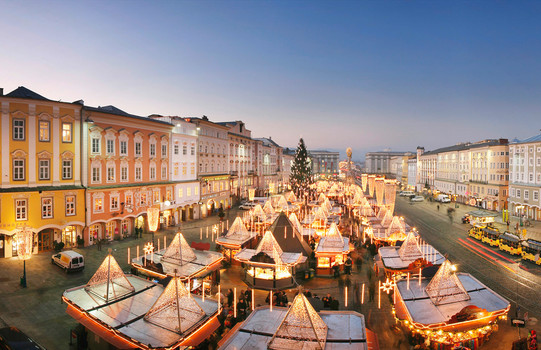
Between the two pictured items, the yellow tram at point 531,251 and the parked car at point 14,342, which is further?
the yellow tram at point 531,251

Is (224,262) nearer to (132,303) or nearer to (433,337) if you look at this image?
(132,303)

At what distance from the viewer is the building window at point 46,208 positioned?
26312 mm

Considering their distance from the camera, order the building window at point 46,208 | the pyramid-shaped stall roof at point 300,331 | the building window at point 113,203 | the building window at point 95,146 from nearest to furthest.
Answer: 1. the pyramid-shaped stall roof at point 300,331
2. the building window at point 46,208
3. the building window at point 95,146
4. the building window at point 113,203

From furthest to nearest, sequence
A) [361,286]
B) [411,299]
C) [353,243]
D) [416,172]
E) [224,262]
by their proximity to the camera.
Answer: [416,172], [353,243], [224,262], [361,286], [411,299]

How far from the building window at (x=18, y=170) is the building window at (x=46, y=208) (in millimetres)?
2303

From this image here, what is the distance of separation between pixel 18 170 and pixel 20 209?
3054 millimetres

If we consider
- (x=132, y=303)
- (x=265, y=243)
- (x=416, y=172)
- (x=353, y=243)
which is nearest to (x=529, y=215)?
(x=353, y=243)

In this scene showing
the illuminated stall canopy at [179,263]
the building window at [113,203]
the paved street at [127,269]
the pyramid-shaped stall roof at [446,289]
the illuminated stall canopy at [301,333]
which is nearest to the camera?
the illuminated stall canopy at [301,333]

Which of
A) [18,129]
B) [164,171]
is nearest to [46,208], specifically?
[18,129]

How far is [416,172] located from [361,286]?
102 meters

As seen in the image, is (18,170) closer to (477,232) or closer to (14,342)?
(14,342)

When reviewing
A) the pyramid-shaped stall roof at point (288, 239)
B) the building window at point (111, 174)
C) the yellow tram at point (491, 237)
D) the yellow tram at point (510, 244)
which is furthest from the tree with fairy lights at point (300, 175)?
the pyramid-shaped stall roof at point (288, 239)

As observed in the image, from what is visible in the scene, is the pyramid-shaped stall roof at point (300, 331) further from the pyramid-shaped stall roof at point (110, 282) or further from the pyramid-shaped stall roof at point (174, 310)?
the pyramid-shaped stall roof at point (110, 282)

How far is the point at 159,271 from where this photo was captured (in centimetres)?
1800
